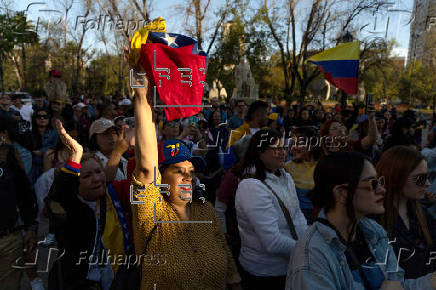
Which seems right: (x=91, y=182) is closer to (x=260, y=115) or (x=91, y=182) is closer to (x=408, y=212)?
(x=408, y=212)

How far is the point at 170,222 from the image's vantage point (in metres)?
1.87

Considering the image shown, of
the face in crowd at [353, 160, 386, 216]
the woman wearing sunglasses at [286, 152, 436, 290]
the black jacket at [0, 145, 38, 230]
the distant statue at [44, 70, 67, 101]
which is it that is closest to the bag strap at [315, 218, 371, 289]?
the woman wearing sunglasses at [286, 152, 436, 290]

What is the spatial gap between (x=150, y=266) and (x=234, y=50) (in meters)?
22.6

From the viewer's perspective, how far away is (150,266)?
72.1 inches

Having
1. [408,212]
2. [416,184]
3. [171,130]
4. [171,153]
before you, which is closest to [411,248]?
[408,212]

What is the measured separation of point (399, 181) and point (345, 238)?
97cm

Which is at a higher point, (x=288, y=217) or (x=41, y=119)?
(x=41, y=119)

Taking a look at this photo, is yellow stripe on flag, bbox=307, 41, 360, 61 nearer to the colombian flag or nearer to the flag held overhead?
the colombian flag

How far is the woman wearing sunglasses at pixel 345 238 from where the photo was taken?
1548 millimetres

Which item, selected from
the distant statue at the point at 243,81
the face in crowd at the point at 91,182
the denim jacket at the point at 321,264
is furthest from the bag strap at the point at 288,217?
the distant statue at the point at 243,81

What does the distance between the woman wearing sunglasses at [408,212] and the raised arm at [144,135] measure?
174 cm

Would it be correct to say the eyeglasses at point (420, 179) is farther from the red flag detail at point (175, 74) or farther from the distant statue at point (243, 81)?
the distant statue at point (243, 81)

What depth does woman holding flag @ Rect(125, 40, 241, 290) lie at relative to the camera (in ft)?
5.49

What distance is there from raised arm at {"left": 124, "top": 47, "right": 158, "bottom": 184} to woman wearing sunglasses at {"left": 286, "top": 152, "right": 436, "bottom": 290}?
86 centimetres
